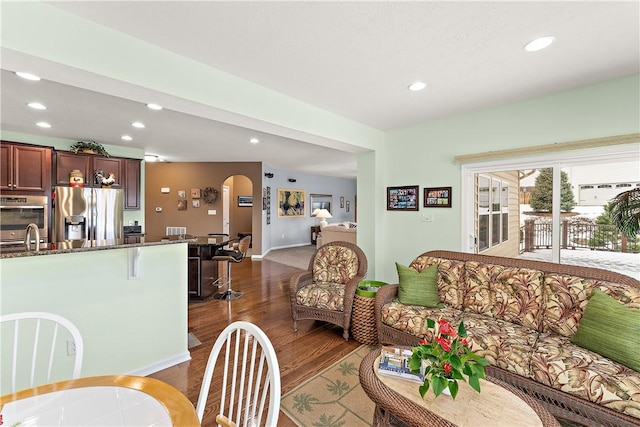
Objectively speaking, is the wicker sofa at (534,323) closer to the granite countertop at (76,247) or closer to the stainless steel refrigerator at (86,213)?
the granite countertop at (76,247)

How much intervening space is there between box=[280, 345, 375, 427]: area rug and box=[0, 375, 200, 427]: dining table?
1.16 metres

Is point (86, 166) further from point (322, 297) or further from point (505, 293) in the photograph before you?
point (505, 293)

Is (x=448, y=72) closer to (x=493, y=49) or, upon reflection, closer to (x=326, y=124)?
(x=493, y=49)

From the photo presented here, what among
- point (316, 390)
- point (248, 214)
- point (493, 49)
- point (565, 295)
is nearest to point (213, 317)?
point (316, 390)

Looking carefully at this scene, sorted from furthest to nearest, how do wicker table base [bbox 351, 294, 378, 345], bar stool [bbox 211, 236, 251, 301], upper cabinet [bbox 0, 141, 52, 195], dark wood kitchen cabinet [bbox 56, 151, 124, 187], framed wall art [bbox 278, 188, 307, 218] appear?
framed wall art [bbox 278, 188, 307, 218]
dark wood kitchen cabinet [bbox 56, 151, 124, 187]
bar stool [bbox 211, 236, 251, 301]
upper cabinet [bbox 0, 141, 52, 195]
wicker table base [bbox 351, 294, 378, 345]

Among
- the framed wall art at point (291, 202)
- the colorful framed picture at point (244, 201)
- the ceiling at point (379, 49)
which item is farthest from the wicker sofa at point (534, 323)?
the colorful framed picture at point (244, 201)

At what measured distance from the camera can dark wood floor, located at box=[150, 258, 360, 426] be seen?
2270 mm

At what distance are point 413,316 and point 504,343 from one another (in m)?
0.67

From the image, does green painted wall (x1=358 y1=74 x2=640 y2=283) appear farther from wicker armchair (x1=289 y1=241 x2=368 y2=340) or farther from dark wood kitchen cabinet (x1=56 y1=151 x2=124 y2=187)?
dark wood kitchen cabinet (x1=56 y1=151 x2=124 y2=187)

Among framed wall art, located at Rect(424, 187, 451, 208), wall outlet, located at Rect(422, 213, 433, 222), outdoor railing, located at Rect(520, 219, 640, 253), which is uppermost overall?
framed wall art, located at Rect(424, 187, 451, 208)

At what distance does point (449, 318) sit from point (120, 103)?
4004mm

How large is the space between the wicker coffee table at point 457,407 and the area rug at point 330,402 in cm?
40

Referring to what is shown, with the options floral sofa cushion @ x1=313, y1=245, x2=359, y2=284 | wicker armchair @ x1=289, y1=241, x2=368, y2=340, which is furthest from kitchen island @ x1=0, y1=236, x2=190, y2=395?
floral sofa cushion @ x1=313, y1=245, x2=359, y2=284

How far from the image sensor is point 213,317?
11.6 ft
